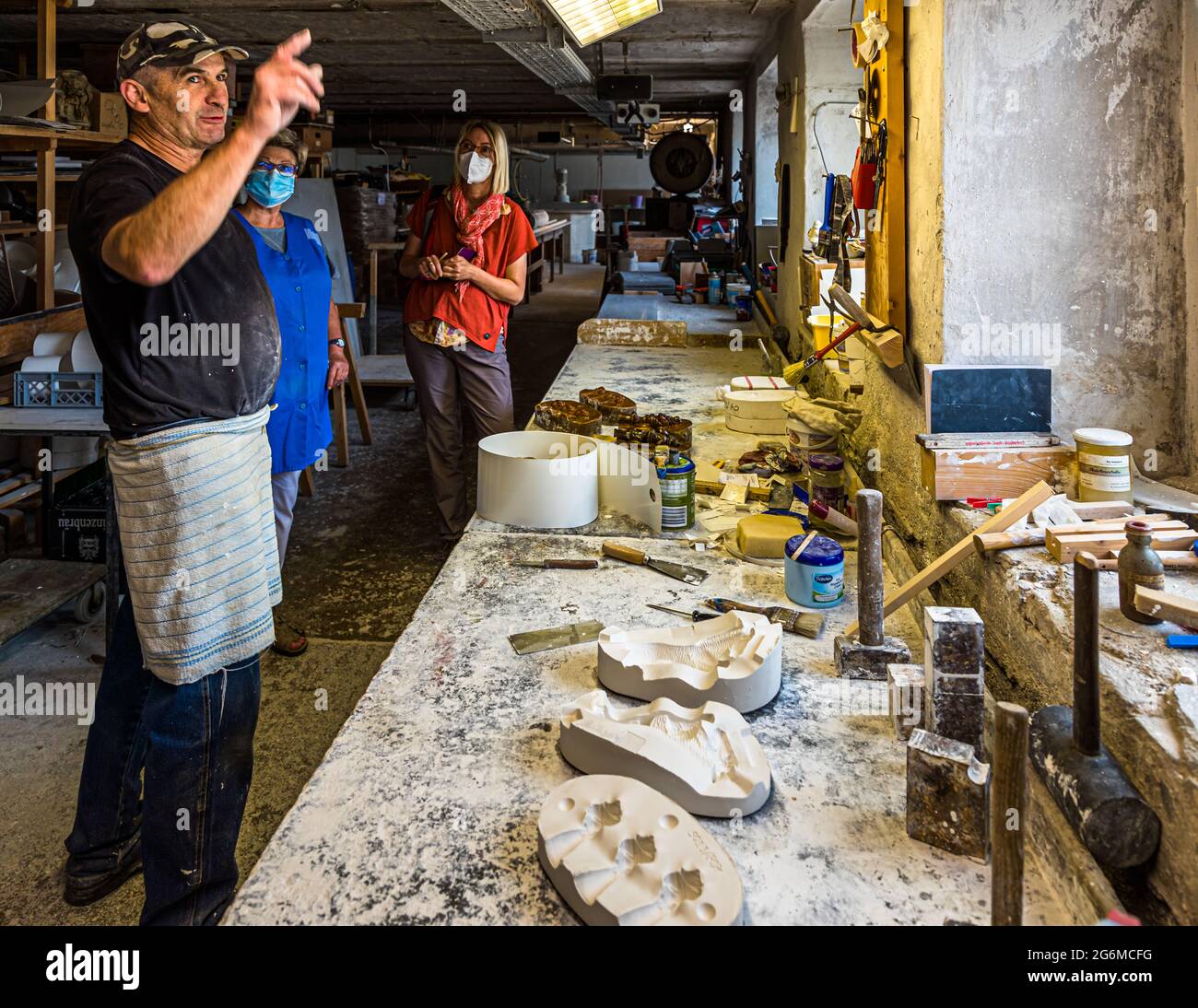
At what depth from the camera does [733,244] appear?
8.11 metres

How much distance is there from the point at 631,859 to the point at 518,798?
0.82 ft

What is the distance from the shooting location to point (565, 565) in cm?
223

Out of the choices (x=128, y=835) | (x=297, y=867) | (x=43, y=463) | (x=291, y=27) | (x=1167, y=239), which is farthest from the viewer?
(x=291, y=27)

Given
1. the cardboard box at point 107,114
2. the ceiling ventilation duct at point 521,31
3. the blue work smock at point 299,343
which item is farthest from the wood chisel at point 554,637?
the cardboard box at point 107,114

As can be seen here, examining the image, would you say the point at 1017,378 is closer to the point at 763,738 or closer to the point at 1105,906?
the point at 763,738

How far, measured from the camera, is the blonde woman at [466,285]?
3.85m

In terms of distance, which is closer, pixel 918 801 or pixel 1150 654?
pixel 918 801

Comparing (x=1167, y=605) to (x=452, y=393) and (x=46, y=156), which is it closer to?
(x=452, y=393)

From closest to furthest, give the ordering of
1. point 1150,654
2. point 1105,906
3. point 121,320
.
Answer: point 1105,906, point 1150,654, point 121,320

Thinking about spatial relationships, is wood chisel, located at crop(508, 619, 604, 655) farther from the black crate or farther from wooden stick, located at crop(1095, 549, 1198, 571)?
the black crate

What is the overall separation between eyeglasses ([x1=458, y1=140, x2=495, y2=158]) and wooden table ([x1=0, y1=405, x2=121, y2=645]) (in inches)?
66.7

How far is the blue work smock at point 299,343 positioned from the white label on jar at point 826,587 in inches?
72.4

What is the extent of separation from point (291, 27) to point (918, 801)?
620cm

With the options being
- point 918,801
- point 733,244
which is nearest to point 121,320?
point 918,801
